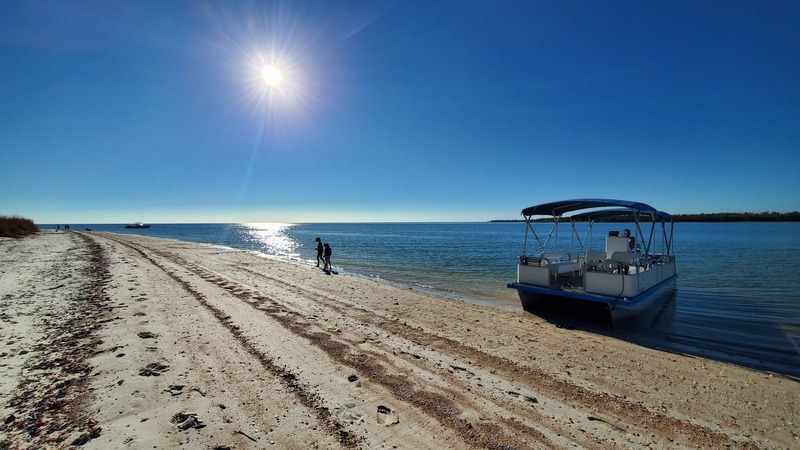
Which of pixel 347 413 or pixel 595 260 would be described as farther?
pixel 595 260

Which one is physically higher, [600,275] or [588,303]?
[600,275]

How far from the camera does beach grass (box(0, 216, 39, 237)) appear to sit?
36.9m

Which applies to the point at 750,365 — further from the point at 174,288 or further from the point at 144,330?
the point at 174,288

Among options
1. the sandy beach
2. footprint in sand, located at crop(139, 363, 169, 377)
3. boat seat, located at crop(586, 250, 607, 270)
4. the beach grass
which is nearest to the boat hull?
boat seat, located at crop(586, 250, 607, 270)

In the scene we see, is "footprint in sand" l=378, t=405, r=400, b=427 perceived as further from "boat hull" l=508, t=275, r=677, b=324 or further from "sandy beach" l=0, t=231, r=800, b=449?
"boat hull" l=508, t=275, r=677, b=324

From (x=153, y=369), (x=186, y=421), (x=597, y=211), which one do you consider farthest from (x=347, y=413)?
(x=597, y=211)

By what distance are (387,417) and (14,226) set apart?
61503 millimetres

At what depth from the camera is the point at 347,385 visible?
5270mm

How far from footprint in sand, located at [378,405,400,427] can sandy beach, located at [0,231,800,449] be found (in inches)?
1.1

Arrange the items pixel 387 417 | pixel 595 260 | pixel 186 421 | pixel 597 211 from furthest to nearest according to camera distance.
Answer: pixel 597 211
pixel 595 260
pixel 387 417
pixel 186 421

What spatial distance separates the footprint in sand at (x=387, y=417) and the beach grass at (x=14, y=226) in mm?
52738

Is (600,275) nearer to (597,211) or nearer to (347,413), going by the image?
(597,211)

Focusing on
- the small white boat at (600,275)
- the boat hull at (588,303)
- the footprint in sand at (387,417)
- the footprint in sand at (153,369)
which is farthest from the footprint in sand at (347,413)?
the boat hull at (588,303)

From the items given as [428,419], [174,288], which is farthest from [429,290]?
[428,419]
